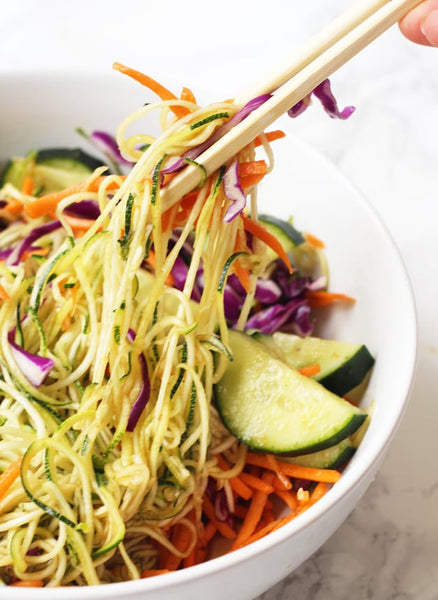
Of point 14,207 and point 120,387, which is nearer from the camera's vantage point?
point 120,387

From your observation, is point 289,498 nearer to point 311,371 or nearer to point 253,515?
point 253,515

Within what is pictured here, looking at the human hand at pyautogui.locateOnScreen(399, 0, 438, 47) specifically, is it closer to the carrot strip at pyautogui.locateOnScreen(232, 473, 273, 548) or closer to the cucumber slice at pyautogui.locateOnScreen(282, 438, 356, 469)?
the cucumber slice at pyautogui.locateOnScreen(282, 438, 356, 469)

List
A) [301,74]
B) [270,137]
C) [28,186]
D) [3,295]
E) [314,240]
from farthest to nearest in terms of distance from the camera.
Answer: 1. [28,186]
2. [314,240]
3. [3,295]
4. [270,137]
5. [301,74]

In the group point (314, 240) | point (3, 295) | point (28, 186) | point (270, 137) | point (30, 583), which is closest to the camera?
point (30, 583)

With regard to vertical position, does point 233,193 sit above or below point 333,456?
above

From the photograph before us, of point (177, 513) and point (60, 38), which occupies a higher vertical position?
point (60, 38)

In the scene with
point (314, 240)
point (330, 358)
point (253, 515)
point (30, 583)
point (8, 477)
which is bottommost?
point (30, 583)

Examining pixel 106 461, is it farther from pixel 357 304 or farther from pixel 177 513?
pixel 357 304

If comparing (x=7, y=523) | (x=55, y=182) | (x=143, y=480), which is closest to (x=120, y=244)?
(x=143, y=480)

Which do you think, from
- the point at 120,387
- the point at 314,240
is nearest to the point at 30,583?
the point at 120,387
